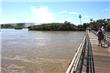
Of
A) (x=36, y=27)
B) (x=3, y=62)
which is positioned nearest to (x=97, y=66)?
(x=3, y=62)

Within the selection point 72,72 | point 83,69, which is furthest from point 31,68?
point 72,72

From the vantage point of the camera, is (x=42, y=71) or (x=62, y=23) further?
(x=62, y=23)

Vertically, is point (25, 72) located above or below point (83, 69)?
below

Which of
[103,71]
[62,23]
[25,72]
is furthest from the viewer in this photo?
[62,23]

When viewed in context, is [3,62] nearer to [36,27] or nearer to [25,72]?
[25,72]

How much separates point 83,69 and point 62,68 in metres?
6.65

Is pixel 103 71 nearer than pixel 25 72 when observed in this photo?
Yes

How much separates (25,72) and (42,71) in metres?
1.05

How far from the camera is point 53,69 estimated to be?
1625cm

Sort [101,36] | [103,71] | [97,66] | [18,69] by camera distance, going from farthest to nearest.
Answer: [101,36] → [18,69] → [97,66] → [103,71]

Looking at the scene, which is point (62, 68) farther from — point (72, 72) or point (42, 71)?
point (72, 72)

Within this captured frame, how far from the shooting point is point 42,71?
15719mm

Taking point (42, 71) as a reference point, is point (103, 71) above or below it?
above

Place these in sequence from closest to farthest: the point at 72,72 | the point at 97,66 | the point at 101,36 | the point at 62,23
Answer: the point at 72,72 → the point at 97,66 → the point at 101,36 → the point at 62,23
